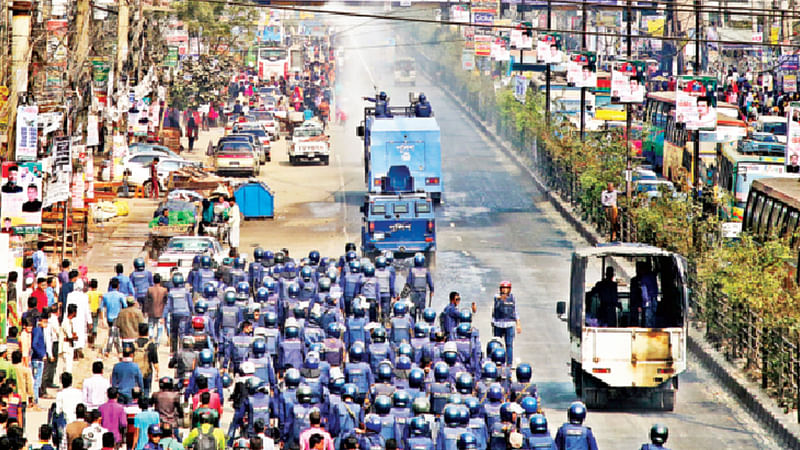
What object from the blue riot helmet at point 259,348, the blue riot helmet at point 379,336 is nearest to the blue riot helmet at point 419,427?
the blue riot helmet at point 259,348

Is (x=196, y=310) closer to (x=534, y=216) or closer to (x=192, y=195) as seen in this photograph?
(x=192, y=195)

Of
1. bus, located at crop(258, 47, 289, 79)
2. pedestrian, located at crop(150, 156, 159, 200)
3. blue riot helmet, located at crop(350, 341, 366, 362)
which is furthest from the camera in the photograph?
bus, located at crop(258, 47, 289, 79)

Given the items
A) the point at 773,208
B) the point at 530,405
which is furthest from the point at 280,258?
the point at 530,405

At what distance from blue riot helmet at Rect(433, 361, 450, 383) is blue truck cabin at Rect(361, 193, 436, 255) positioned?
17792 millimetres

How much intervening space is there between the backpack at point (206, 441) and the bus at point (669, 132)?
110 feet

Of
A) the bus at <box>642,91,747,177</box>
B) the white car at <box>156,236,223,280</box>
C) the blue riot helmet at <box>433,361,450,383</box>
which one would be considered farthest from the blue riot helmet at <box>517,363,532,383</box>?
the bus at <box>642,91,747,177</box>

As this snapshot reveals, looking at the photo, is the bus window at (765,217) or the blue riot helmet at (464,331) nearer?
the blue riot helmet at (464,331)

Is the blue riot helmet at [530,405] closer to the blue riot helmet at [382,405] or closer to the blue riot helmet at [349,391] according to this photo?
the blue riot helmet at [382,405]

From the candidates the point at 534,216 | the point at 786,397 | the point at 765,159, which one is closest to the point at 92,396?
the point at 786,397

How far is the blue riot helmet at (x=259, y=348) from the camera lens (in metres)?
20.3

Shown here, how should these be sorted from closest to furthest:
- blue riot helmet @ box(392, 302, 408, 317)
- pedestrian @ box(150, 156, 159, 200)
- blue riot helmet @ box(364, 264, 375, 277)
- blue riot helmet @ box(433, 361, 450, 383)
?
blue riot helmet @ box(433, 361, 450, 383) → blue riot helmet @ box(392, 302, 408, 317) → blue riot helmet @ box(364, 264, 375, 277) → pedestrian @ box(150, 156, 159, 200)

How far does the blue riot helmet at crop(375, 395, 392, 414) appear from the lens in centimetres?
1716

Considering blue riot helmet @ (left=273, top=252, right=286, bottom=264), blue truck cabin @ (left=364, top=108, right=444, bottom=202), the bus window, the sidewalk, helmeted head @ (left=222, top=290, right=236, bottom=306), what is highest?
blue truck cabin @ (left=364, top=108, right=444, bottom=202)

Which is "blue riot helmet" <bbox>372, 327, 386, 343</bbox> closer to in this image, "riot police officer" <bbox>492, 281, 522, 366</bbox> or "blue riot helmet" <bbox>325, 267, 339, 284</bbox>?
"riot police officer" <bbox>492, 281, 522, 366</bbox>
